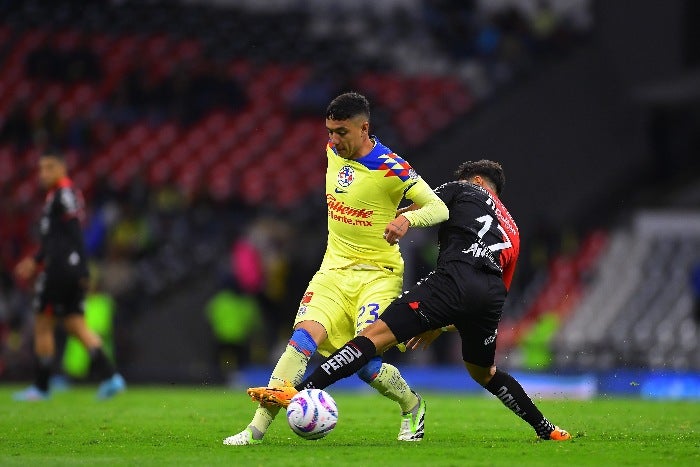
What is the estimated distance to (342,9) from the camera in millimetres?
30062

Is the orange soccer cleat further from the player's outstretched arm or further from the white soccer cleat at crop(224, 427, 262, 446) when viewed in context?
the player's outstretched arm

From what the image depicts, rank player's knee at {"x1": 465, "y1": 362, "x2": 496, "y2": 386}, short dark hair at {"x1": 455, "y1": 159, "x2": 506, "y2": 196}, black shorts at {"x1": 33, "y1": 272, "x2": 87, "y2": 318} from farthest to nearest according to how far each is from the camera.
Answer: black shorts at {"x1": 33, "y1": 272, "x2": 87, "y2": 318} → short dark hair at {"x1": 455, "y1": 159, "x2": 506, "y2": 196} → player's knee at {"x1": 465, "y1": 362, "x2": 496, "y2": 386}

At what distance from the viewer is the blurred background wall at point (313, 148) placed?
21062 mm

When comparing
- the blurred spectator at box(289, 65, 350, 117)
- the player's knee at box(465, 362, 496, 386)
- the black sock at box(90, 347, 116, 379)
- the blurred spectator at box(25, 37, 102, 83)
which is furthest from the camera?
the blurred spectator at box(289, 65, 350, 117)

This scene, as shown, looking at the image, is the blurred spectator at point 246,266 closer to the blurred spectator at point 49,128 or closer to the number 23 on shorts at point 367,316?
the blurred spectator at point 49,128

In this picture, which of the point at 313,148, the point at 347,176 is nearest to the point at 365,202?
the point at 347,176

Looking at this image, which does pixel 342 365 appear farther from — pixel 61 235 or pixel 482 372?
pixel 61 235

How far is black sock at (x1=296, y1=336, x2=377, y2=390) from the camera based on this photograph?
874cm

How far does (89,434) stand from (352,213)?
2.80 metres

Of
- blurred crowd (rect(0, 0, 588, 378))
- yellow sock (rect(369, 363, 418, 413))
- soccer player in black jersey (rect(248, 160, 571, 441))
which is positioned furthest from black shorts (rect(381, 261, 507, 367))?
blurred crowd (rect(0, 0, 588, 378))

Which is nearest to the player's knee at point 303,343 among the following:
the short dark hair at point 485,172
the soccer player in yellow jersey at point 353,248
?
the soccer player in yellow jersey at point 353,248

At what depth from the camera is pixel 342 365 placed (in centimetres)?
874

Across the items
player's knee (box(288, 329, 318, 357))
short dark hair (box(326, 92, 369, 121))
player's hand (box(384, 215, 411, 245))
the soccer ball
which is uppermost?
short dark hair (box(326, 92, 369, 121))

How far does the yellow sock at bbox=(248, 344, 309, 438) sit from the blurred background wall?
10.6m
